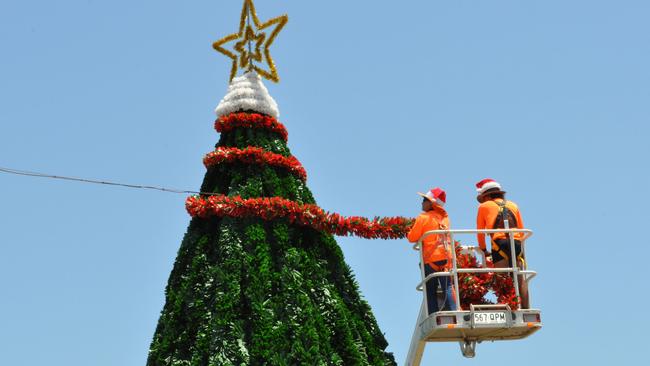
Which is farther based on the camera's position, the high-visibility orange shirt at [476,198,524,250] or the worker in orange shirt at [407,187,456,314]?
the high-visibility orange shirt at [476,198,524,250]

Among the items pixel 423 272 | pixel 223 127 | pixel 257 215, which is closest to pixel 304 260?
pixel 257 215

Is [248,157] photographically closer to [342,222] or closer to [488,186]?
[342,222]

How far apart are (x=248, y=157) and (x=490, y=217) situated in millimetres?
3253

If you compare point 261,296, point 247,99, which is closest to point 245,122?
point 247,99

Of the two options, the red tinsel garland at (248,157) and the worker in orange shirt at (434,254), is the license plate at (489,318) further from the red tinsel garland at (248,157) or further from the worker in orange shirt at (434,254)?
the red tinsel garland at (248,157)

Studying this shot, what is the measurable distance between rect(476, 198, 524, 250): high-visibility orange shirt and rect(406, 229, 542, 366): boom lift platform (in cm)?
20

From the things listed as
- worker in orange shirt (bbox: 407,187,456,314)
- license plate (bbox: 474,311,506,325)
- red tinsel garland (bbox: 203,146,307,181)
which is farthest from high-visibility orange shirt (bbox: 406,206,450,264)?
red tinsel garland (bbox: 203,146,307,181)

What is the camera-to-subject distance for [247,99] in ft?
41.4

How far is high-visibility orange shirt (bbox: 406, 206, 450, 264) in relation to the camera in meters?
10.5

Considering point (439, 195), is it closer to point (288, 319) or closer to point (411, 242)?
point (411, 242)

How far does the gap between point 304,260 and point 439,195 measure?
1.80 meters

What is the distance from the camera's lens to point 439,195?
10883mm

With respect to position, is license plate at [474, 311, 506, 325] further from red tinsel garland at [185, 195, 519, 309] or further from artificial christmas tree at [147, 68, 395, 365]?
artificial christmas tree at [147, 68, 395, 365]

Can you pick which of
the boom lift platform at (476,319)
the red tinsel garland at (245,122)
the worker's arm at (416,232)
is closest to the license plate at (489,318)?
the boom lift platform at (476,319)
